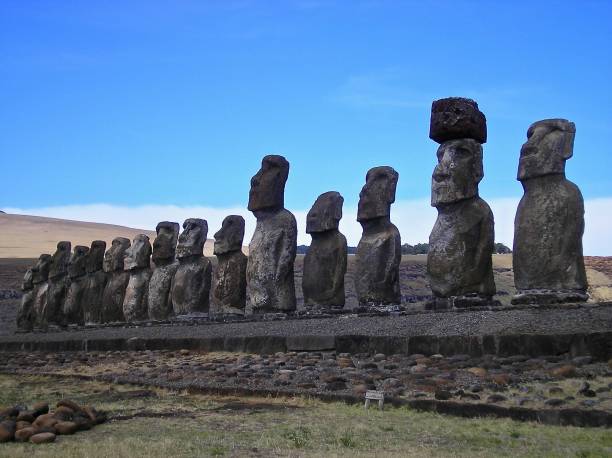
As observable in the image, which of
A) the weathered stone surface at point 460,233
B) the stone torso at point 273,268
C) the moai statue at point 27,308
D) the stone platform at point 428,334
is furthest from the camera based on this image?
the moai statue at point 27,308

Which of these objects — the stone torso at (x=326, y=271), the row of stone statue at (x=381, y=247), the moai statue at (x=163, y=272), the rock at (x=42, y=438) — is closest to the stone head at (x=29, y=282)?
the row of stone statue at (x=381, y=247)

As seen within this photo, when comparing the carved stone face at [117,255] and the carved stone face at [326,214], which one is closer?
the carved stone face at [326,214]

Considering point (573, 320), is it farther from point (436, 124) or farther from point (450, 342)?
point (436, 124)

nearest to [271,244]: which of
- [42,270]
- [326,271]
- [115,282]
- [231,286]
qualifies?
[326,271]

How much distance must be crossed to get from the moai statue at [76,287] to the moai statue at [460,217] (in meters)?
13.6

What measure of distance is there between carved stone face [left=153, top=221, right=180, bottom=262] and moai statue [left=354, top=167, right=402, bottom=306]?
678 centimetres

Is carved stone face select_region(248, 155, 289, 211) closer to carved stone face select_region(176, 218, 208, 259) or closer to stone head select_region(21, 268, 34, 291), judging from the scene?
carved stone face select_region(176, 218, 208, 259)

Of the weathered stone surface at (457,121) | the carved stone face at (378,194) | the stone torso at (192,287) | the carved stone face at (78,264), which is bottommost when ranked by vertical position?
the stone torso at (192,287)

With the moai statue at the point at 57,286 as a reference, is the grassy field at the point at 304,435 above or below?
below

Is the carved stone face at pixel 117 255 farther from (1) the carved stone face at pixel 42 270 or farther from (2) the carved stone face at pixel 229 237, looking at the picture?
(2) the carved stone face at pixel 229 237

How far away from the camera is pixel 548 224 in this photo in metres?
10.9

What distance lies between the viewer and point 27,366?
605 inches

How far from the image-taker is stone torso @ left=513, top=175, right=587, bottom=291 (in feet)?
35.5

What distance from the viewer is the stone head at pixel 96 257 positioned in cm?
2317
